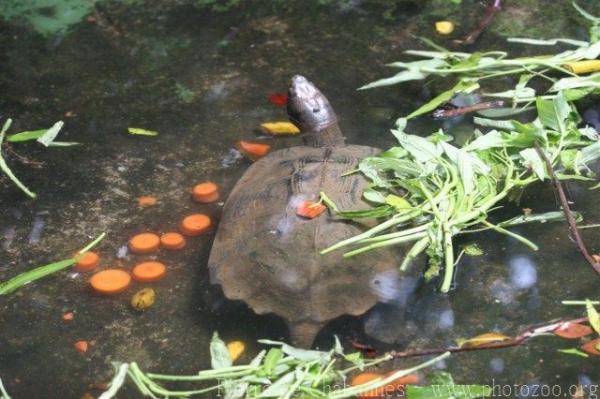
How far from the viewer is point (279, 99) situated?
12.0 feet

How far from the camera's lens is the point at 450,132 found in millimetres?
3322

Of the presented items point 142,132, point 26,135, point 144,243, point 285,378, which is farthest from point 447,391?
point 26,135

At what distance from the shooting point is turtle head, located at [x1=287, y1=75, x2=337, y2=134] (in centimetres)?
338

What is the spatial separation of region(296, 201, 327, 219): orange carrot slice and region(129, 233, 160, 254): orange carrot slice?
0.64 m

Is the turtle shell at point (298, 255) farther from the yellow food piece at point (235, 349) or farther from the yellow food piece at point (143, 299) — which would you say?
the yellow food piece at point (143, 299)

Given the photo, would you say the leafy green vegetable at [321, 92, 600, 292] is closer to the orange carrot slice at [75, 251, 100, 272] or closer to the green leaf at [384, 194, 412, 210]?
the green leaf at [384, 194, 412, 210]

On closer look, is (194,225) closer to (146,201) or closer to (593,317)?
(146,201)

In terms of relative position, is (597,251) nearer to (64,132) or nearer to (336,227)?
(336,227)

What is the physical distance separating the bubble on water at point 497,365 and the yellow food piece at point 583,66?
1515mm

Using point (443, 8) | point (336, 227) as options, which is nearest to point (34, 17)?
point (443, 8)

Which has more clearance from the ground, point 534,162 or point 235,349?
point 534,162

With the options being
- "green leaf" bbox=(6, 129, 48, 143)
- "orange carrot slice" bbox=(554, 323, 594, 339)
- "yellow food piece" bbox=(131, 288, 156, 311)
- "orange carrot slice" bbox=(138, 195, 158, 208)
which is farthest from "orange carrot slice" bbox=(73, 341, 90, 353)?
"orange carrot slice" bbox=(554, 323, 594, 339)

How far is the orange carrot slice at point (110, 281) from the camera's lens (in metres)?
2.68

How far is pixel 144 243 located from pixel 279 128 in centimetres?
91
